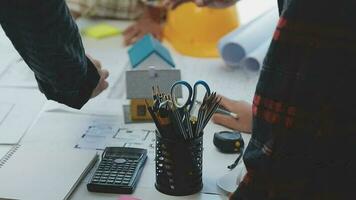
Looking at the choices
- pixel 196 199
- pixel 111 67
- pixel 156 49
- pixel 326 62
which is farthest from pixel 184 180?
pixel 111 67

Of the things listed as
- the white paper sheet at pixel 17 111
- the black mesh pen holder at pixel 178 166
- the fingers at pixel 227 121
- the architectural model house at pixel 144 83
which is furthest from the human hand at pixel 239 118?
the white paper sheet at pixel 17 111

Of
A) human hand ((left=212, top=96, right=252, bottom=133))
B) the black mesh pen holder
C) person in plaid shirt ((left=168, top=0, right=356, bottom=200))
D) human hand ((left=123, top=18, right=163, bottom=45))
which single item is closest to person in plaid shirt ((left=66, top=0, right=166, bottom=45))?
human hand ((left=123, top=18, right=163, bottom=45))

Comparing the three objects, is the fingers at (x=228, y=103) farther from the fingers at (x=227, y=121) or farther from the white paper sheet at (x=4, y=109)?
the white paper sheet at (x=4, y=109)

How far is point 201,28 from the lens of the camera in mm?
1419

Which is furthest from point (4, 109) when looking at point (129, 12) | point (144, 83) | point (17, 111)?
point (129, 12)

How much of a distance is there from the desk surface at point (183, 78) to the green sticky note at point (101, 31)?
0.08 ft

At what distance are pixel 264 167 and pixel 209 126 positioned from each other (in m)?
0.45

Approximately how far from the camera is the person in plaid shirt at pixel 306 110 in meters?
0.53

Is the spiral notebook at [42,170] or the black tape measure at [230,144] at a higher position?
the black tape measure at [230,144]

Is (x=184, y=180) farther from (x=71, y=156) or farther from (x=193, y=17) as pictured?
(x=193, y=17)

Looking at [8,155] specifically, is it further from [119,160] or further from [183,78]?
[183,78]

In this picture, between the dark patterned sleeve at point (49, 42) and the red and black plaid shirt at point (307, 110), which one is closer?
the red and black plaid shirt at point (307, 110)

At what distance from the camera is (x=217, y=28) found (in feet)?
4.67

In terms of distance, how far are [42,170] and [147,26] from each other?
2.50 feet
